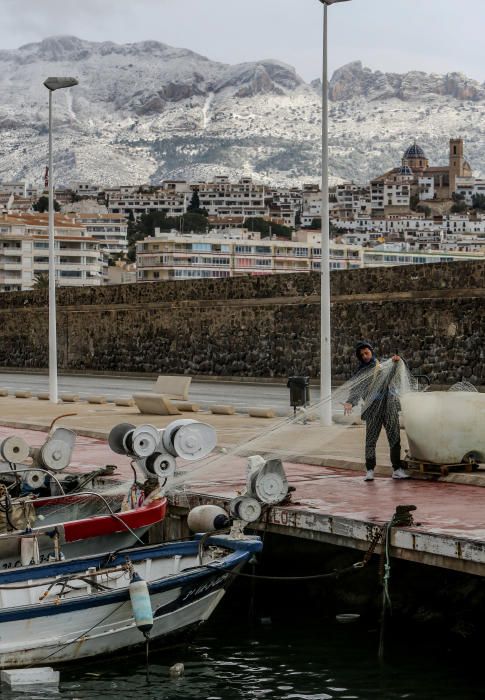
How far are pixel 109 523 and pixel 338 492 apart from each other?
2517mm

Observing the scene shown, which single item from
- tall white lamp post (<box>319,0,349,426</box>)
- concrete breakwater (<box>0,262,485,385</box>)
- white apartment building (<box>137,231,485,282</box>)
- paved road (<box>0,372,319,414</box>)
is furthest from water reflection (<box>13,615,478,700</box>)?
white apartment building (<box>137,231,485,282</box>)

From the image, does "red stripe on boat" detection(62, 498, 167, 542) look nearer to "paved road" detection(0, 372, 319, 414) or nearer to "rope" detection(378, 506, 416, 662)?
"rope" detection(378, 506, 416, 662)

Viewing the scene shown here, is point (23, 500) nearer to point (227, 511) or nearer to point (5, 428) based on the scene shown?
point (227, 511)

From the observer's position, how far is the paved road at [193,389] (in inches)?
1323

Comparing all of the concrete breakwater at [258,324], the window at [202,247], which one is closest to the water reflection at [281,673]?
the concrete breakwater at [258,324]

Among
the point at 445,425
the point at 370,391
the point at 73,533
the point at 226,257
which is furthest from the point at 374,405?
the point at 226,257

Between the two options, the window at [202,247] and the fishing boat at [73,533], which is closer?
the fishing boat at [73,533]

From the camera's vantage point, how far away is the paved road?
3359 centimetres

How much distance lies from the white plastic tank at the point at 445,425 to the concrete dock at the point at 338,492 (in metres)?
0.37

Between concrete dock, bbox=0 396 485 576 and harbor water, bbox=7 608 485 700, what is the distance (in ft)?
3.18

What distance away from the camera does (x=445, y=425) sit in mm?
15789

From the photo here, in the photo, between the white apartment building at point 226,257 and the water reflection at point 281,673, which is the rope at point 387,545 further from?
the white apartment building at point 226,257

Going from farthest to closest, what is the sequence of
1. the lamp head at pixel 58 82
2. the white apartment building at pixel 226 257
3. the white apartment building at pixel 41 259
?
the white apartment building at pixel 41 259 < the white apartment building at pixel 226 257 < the lamp head at pixel 58 82

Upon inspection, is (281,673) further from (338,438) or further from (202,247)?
(202,247)
